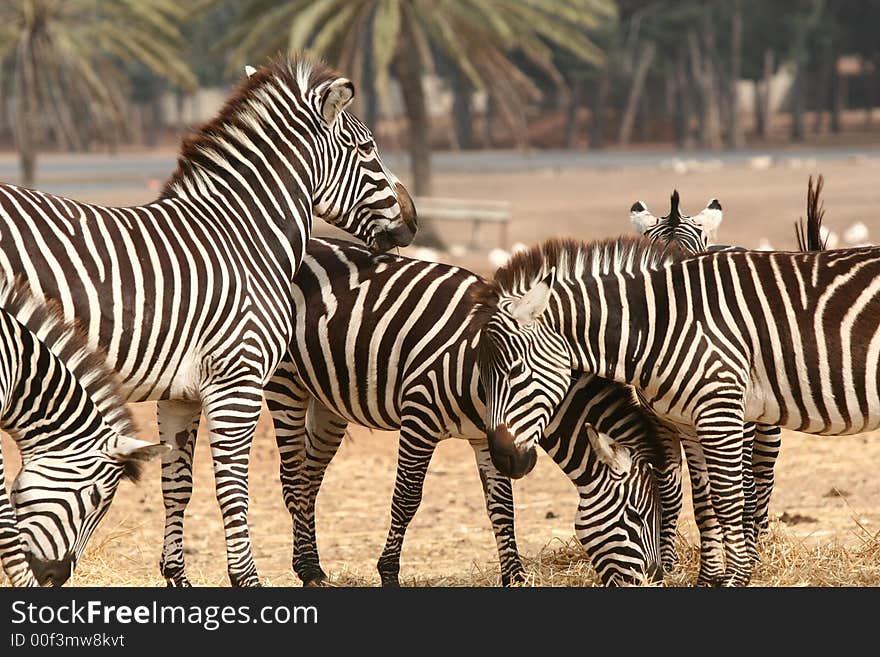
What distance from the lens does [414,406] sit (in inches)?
233

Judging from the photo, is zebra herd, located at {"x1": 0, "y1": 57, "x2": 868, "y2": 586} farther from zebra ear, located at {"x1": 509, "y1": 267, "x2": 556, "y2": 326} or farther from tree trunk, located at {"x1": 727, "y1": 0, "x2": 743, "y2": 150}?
tree trunk, located at {"x1": 727, "y1": 0, "x2": 743, "y2": 150}

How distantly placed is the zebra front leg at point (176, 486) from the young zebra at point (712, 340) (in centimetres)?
175

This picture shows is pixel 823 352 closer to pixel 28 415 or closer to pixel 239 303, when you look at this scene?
pixel 239 303

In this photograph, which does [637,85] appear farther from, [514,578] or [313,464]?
[514,578]

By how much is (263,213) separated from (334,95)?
68 cm

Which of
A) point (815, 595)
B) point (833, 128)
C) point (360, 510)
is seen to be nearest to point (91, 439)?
point (815, 595)

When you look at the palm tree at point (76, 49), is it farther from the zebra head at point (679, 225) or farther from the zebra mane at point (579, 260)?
the zebra mane at point (579, 260)

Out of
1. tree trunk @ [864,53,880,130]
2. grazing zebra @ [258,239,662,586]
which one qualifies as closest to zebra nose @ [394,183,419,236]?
grazing zebra @ [258,239,662,586]

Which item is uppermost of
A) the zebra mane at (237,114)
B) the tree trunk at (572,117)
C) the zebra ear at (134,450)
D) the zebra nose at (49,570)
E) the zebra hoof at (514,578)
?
the tree trunk at (572,117)

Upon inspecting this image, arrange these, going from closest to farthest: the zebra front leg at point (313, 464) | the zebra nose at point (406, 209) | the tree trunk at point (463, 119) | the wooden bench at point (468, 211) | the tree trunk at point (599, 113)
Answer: the zebra nose at point (406, 209) → the zebra front leg at point (313, 464) → the wooden bench at point (468, 211) → the tree trunk at point (599, 113) → the tree trunk at point (463, 119)

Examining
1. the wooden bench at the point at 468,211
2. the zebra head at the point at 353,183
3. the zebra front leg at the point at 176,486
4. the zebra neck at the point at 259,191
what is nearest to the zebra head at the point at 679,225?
the zebra head at the point at 353,183

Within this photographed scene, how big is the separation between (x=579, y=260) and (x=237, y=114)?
71.2 inches

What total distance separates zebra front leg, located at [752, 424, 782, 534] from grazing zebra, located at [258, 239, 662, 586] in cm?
90

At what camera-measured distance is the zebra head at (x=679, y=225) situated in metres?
6.97
